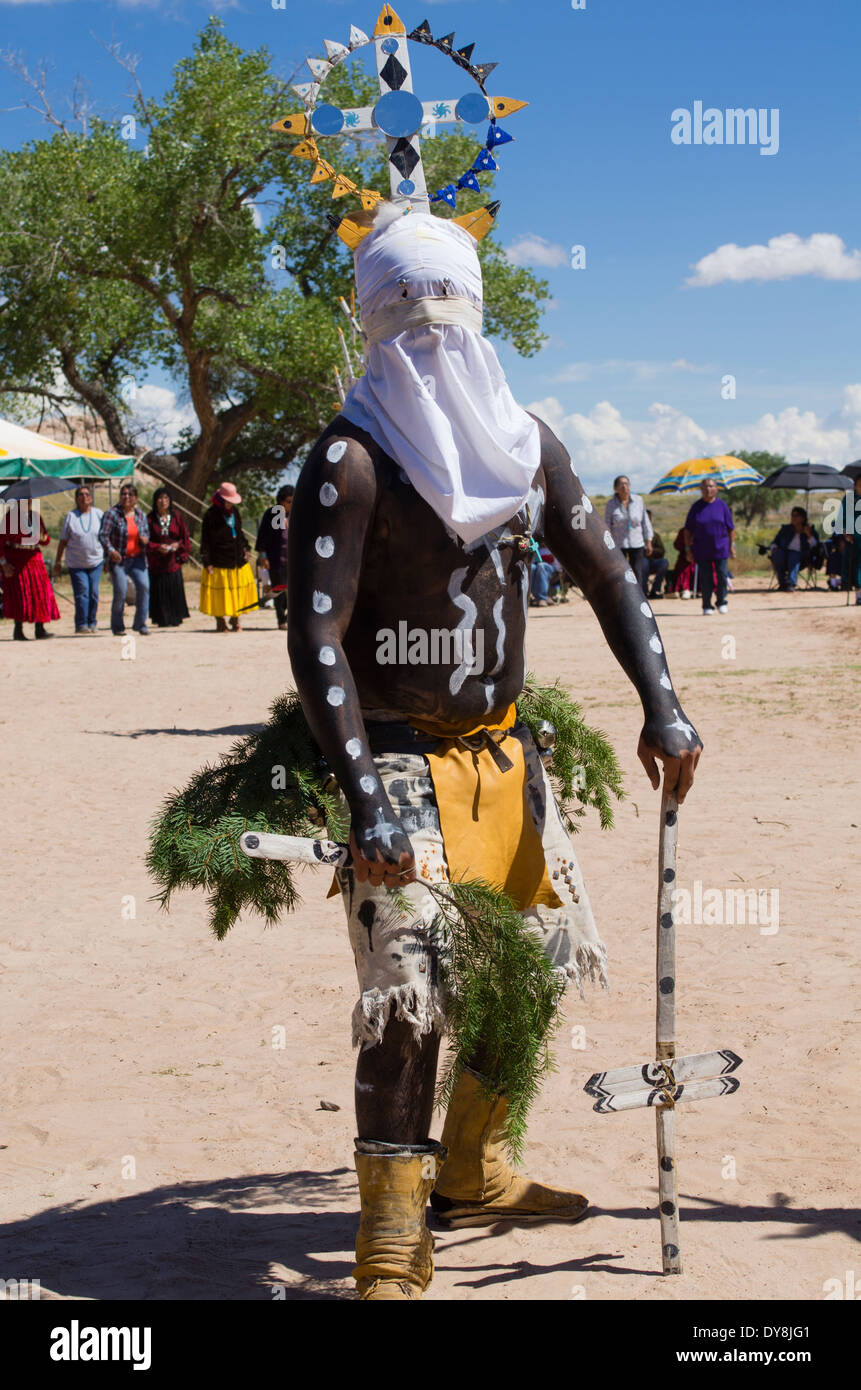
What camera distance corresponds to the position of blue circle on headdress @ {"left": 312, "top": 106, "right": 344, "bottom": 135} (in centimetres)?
298

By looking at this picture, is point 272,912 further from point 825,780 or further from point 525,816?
point 825,780

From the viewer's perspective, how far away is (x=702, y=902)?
534cm

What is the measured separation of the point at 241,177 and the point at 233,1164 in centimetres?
2765

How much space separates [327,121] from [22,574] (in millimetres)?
14483

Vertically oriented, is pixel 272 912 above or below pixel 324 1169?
above

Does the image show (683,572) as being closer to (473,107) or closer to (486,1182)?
(473,107)

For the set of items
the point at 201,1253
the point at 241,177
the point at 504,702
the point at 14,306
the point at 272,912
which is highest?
the point at 241,177

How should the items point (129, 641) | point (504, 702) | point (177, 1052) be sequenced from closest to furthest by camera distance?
point (504, 702) < point (177, 1052) < point (129, 641)

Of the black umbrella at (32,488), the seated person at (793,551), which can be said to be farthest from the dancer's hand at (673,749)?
the seated person at (793,551)

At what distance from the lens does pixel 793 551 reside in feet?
72.9

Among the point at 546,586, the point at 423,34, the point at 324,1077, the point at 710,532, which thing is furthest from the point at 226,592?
the point at 423,34

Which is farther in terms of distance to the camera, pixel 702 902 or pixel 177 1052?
pixel 702 902

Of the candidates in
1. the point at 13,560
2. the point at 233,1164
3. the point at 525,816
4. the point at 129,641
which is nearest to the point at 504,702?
the point at 525,816

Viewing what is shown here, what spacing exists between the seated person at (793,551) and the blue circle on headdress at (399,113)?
20.0 m
